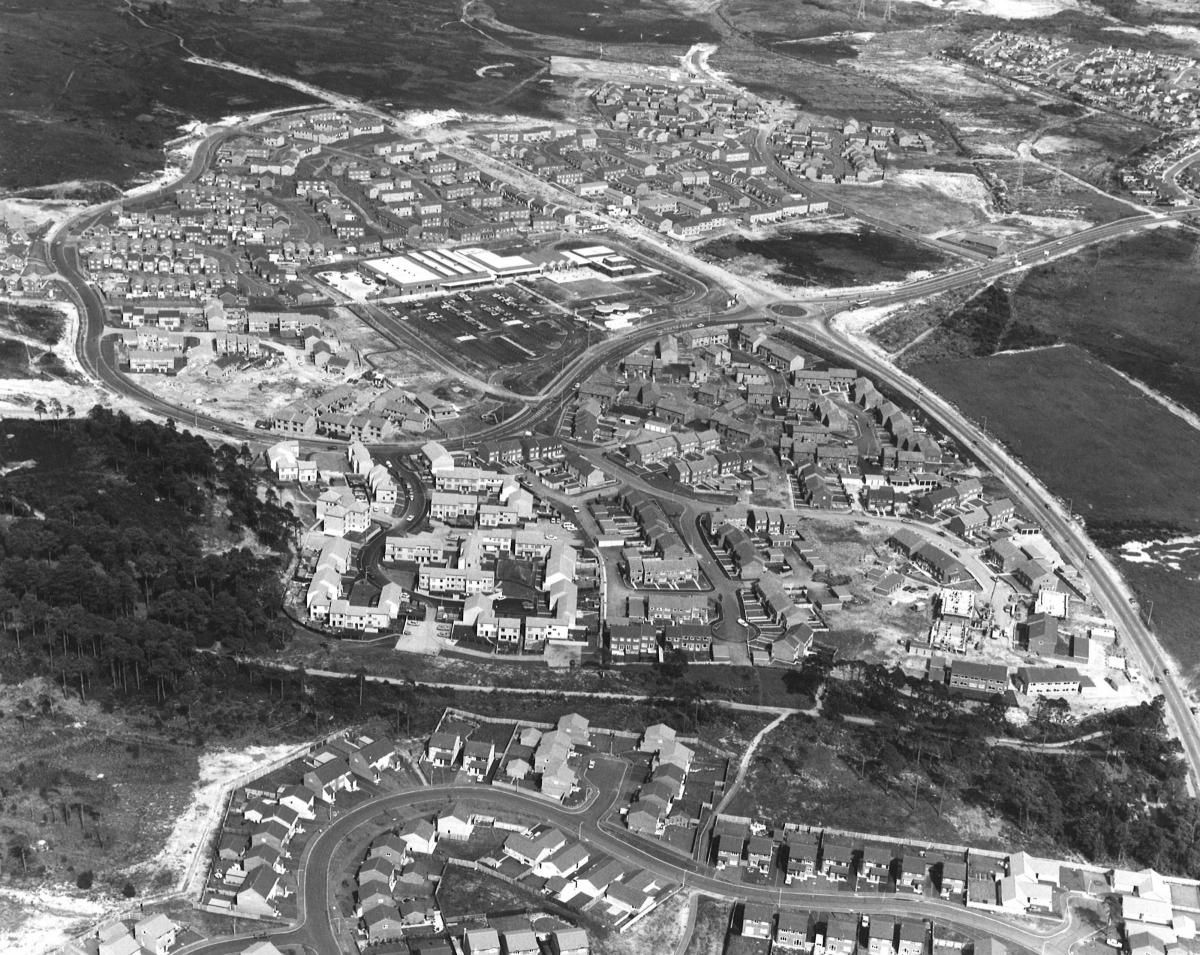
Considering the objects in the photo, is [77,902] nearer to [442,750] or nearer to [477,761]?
[442,750]

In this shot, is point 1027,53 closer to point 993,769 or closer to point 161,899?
point 993,769

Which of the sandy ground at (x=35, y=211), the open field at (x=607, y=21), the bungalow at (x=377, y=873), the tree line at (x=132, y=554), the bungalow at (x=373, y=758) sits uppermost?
the open field at (x=607, y=21)

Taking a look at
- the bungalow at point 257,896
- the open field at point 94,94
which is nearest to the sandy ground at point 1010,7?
the open field at point 94,94

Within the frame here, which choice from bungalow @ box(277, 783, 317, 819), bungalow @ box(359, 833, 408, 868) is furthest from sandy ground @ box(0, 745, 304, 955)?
bungalow @ box(359, 833, 408, 868)

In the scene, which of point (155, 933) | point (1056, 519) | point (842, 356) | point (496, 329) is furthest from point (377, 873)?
point (842, 356)

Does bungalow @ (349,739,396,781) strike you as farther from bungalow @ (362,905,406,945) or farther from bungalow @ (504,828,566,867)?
bungalow @ (362,905,406,945)

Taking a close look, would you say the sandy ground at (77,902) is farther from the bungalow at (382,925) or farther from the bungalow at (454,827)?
the bungalow at (454,827)

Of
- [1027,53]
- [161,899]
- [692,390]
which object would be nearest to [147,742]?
[161,899]
